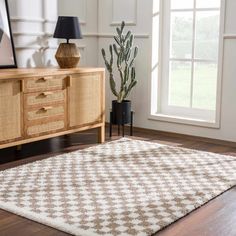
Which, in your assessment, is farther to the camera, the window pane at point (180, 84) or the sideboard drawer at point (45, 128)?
the window pane at point (180, 84)

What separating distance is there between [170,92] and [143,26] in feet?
2.24

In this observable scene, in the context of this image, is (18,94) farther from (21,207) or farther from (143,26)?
(143,26)

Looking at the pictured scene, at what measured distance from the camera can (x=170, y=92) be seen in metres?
4.41

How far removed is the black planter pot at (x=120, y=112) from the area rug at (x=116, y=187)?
52 cm

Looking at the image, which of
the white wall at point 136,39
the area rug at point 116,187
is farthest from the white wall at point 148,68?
the area rug at point 116,187

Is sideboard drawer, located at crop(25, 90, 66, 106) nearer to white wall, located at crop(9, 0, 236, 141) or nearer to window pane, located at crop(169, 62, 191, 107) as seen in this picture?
white wall, located at crop(9, 0, 236, 141)

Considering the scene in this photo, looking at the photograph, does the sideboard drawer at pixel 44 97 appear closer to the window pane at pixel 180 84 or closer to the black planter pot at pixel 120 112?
the black planter pot at pixel 120 112

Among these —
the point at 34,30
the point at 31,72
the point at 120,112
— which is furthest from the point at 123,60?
the point at 31,72

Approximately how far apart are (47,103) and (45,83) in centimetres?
15

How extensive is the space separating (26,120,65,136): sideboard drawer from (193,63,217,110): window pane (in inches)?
54.5

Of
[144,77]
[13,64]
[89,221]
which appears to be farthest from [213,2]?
[89,221]

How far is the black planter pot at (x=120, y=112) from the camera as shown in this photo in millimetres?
4094

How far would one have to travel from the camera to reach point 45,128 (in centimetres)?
338

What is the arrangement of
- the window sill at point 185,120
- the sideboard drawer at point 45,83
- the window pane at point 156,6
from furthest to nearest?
the window pane at point 156,6 < the window sill at point 185,120 < the sideboard drawer at point 45,83
